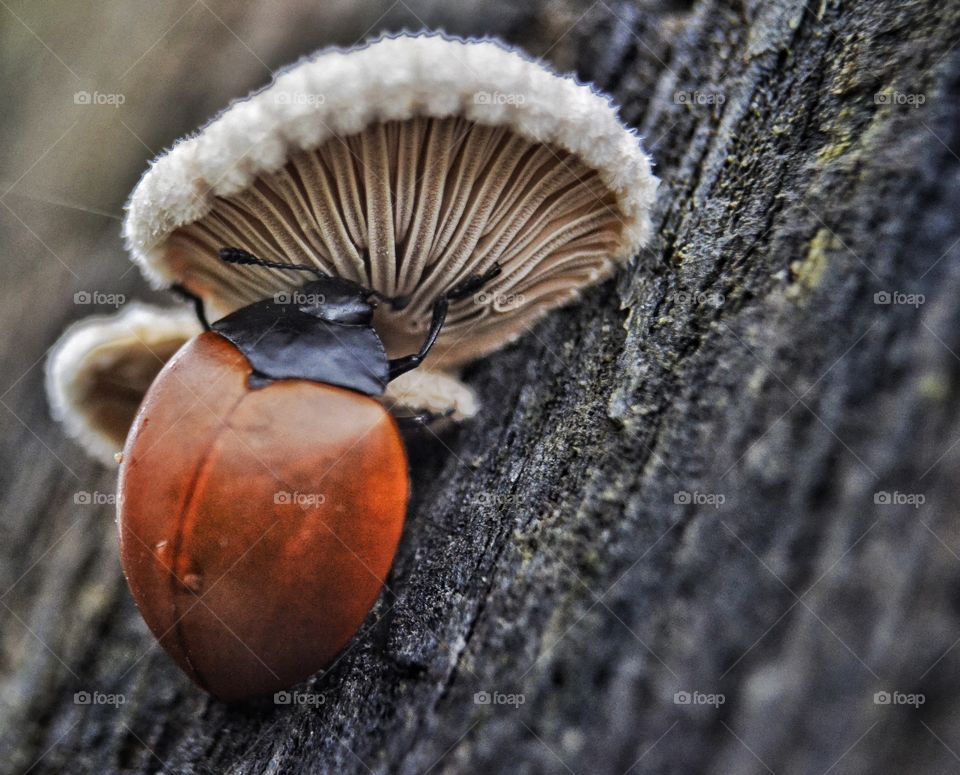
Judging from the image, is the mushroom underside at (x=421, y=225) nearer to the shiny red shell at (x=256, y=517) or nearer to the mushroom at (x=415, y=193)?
the mushroom at (x=415, y=193)

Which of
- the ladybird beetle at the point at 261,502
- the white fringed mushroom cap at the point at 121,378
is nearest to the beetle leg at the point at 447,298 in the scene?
the ladybird beetle at the point at 261,502

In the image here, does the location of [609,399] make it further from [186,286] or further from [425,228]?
[186,286]

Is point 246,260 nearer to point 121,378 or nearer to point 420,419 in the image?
point 420,419

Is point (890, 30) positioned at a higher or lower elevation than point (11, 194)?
lower

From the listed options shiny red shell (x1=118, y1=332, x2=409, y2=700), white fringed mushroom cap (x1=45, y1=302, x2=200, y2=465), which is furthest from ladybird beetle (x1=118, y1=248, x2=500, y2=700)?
white fringed mushroom cap (x1=45, y1=302, x2=200, y2=465)

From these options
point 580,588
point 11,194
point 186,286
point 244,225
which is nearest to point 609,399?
point 580,588

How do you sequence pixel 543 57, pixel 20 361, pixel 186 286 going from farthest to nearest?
pixel 20 361, pixel 543 57, pixel 186 286
